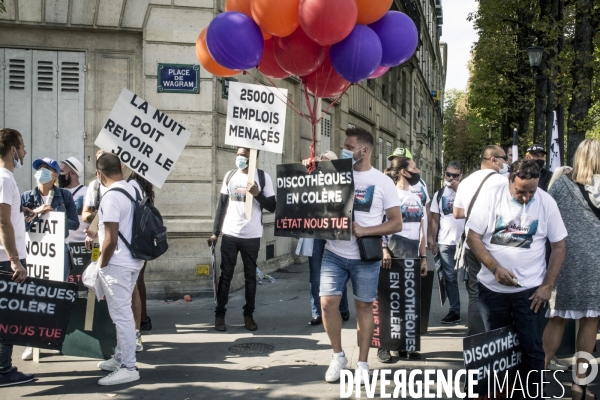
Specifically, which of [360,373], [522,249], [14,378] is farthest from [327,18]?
[14,378]

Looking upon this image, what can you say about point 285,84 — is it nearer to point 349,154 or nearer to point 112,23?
point 112,23

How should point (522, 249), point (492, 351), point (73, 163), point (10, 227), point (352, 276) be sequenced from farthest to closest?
point (73, 163) → point (352, 276) → point (10, 227) → point (522, 249) → point (492, 351)

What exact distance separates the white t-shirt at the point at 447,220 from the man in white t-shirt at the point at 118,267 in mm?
3869

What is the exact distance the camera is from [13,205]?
4926 mm

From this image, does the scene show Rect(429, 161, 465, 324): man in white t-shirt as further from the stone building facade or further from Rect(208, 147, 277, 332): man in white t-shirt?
the stone building facade

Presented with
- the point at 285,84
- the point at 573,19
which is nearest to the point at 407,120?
the point at 573,19

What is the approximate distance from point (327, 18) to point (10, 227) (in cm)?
307

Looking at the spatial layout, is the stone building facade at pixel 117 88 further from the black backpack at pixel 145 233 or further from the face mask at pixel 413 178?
the black backpack at pixel 145 233

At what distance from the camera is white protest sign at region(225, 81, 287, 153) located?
6121 mm

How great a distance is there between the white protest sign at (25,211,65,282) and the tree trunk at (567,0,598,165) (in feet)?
39.3

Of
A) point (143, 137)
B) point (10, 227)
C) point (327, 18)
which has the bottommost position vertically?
point (10, 227)

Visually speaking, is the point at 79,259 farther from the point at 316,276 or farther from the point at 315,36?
the point at 315,36

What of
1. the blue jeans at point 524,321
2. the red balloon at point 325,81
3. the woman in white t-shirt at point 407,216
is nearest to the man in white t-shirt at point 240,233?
the red balloon at point 325,81

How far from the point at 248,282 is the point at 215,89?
333 centimetres
